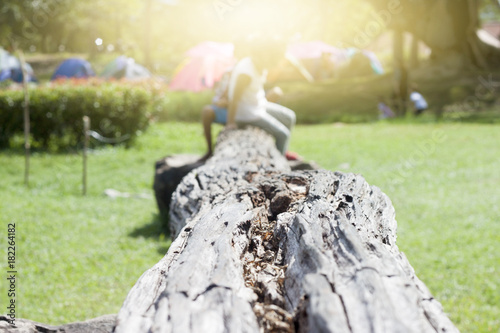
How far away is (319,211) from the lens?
219 centimetres

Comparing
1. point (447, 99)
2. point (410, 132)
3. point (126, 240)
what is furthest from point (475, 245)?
point (447, 99)

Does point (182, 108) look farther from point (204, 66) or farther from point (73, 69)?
point (73, 69)

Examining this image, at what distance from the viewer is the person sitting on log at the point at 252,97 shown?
5.57 metres

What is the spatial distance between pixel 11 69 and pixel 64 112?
13.2 meters

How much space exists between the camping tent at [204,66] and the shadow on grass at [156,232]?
953cm

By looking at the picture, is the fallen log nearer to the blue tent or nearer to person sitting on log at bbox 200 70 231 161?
person sitting on log at bbox 200 70 231 161

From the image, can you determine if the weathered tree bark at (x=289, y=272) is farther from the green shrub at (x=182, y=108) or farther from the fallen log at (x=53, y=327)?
the green shrub at (x=182, y=108)

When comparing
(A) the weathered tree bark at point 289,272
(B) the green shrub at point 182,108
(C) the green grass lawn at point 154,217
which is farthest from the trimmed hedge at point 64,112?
(A) the weathered tree bark at point 289,272

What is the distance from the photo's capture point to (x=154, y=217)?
6703mm

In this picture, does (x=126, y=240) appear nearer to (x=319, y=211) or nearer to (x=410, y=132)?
(x=319, y=211)

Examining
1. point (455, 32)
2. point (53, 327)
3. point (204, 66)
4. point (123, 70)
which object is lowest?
point (123, 70)

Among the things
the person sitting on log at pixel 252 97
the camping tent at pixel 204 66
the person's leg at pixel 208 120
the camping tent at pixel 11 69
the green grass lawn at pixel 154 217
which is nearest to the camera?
the green grass lawn at pixel 154 217

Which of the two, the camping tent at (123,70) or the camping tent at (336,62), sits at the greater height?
the camping tent at (336,62)

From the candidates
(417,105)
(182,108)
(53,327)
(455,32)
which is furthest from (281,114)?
(455,32)
